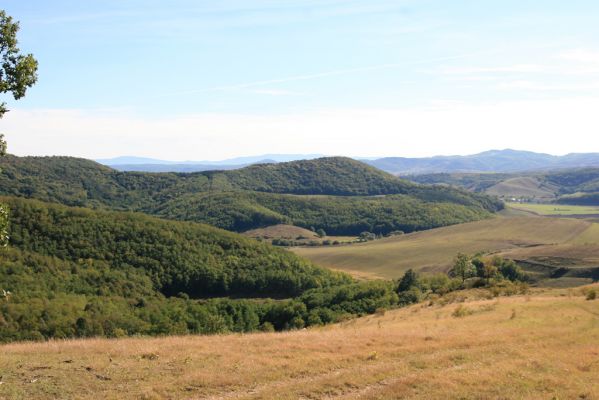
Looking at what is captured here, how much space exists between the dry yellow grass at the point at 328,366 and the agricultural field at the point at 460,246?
321 feet

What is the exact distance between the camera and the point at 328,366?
71.4 ft

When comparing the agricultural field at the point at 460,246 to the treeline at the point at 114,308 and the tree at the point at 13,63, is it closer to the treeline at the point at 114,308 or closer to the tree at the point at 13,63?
the treeline at the point at 114,308

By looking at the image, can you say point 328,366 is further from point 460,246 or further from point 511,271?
point 460,246

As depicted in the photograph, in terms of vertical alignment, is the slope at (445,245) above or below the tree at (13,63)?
below

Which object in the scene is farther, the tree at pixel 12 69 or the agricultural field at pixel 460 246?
the agricultural field at pixel 460 246

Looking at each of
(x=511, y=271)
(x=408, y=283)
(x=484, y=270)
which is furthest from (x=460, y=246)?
(x=484, y=270)

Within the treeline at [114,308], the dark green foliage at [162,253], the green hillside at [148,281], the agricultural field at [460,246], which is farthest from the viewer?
the agricultural field at [460,246]

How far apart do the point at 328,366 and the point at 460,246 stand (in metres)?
148

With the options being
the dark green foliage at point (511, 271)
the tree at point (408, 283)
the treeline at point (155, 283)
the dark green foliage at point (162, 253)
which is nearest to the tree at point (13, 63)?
the treeline at point (155, 283)

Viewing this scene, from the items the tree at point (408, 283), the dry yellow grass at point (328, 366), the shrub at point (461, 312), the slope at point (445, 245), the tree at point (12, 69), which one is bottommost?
the slope at point (445, 245)

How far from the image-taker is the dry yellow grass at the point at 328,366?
59.8ft

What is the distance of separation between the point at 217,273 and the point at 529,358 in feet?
345

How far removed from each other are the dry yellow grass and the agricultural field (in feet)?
321

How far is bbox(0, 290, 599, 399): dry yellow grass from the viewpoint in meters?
18.2
